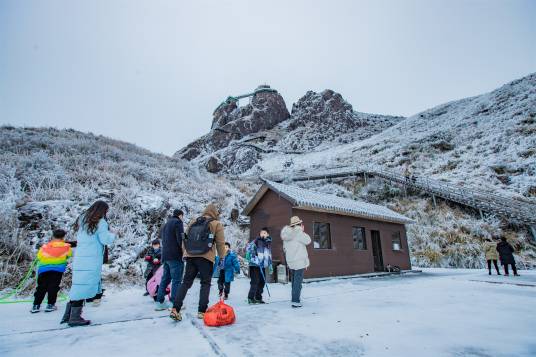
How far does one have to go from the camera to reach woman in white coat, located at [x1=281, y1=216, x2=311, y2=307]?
563 cm

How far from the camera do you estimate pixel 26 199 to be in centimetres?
984

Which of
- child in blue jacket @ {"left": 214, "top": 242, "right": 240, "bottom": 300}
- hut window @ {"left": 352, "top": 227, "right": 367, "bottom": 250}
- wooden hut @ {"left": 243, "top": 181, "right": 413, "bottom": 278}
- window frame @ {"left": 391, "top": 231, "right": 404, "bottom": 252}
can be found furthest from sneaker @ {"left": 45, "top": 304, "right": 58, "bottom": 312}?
window frame @ {"left": 391, "top": 231, "right": 404, "bottom": 252}

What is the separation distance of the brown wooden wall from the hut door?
296mm

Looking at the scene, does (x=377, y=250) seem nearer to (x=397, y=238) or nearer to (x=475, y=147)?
(x=397, y=238)

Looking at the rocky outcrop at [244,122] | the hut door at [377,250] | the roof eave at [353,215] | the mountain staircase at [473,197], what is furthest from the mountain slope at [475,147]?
the rocky outcrop at [244,122]

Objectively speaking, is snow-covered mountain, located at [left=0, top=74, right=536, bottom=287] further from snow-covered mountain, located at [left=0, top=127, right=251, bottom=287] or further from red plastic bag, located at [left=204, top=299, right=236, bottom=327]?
red plastic bag, located at [left=204, top=299, right=236, bottom=327]

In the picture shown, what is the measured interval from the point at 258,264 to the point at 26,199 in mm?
9324

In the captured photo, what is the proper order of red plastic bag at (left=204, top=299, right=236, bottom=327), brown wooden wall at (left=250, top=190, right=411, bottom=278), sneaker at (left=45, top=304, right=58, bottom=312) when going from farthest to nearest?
1. brown wooden wall at (left=250, top=190, right=411, bottom=278)
2. sneaker at (left=45, top=304, right=58, bottom=312)
3. red plastic bag at (left=204, top=299, right=236, bottom=327)

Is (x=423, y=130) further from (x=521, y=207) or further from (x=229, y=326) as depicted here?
(x=229, y=326)

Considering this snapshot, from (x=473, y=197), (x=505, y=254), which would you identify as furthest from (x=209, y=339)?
(x=473, y=197)

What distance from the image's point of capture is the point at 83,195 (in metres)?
11.1

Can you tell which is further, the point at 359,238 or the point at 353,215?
the point at 359,238

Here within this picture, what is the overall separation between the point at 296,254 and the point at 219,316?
238 cm

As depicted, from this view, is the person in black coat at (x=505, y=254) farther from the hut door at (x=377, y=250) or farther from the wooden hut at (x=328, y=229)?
the hut door at (x=377, y=250)
